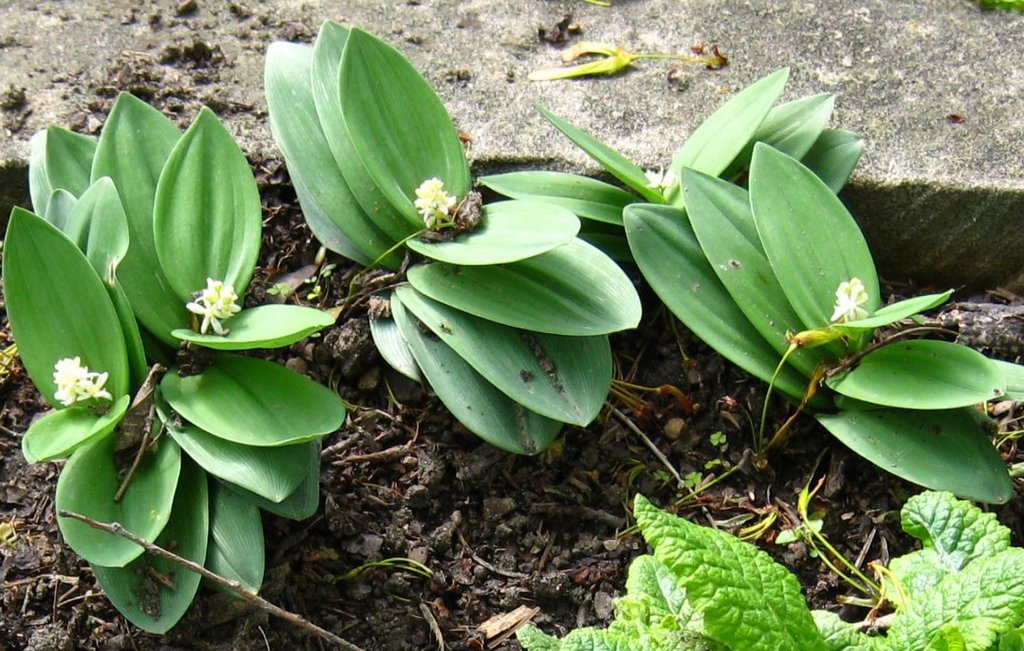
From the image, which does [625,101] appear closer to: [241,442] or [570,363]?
[570,363]

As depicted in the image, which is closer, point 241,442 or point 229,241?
point 241,442

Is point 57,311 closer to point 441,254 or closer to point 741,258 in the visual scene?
point 441,254

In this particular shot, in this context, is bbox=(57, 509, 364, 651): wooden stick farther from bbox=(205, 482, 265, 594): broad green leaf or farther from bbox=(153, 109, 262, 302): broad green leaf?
bbox=(153, 109, 262, 302): broad green leaf

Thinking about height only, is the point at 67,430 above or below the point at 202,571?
above

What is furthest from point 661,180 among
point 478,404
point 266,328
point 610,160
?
point 266,328

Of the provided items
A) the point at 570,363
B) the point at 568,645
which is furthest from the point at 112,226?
the point at 568,645
